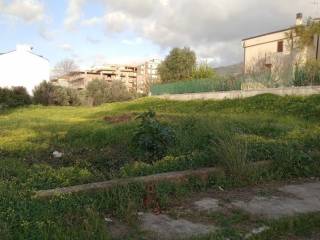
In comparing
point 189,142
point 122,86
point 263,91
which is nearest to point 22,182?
point 189,142

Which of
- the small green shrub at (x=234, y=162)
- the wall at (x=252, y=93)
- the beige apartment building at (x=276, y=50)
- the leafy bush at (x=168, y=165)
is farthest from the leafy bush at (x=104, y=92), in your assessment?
the small green shrub at (x=234, y=162)

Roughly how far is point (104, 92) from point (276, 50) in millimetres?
19738

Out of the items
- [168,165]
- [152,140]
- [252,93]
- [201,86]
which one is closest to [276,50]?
[201,86]

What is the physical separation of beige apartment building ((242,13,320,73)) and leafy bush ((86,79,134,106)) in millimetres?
14557

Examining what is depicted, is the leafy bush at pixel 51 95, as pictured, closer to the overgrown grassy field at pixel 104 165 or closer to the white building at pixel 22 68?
the white building at pixel 22 68

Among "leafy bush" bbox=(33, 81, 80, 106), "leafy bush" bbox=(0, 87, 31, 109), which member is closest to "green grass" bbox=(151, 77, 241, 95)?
"leafy bush" bbox=(33, 81, 80, 106)

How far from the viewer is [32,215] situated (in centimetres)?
433

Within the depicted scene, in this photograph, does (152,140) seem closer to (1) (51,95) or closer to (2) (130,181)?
(2) (130,181)

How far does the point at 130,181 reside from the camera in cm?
518

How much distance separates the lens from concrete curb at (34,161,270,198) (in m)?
4.89

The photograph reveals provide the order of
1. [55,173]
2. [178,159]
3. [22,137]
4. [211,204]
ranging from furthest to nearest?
[22,137]
[178,159]
[55,173]
[211,204]

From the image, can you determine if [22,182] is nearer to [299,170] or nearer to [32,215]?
[32,215]

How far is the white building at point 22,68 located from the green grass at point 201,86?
22.5 m

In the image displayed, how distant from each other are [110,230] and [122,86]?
45461 millimetres
